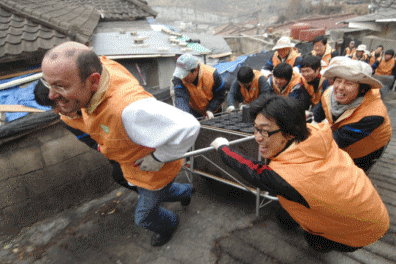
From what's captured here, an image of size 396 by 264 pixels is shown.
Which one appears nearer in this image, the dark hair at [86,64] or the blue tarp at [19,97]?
the dark hair at [86,64]

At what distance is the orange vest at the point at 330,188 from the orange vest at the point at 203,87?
2.19 m

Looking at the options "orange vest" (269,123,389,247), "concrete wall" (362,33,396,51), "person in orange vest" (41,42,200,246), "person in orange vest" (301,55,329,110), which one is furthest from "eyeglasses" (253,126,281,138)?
"concrete wall" (362,33,396,51)

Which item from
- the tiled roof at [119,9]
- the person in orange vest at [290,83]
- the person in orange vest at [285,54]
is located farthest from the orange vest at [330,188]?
the tiled roof at [119,9]

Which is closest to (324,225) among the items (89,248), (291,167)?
(291,167)

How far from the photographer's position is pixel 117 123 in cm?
164

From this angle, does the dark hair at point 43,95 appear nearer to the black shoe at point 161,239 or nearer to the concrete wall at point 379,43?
the black shoe at point 161,239

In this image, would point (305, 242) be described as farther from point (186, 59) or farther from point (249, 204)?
→ point (186, 59)

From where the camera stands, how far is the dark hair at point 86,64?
1491 millimetres

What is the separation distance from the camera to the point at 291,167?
155cm

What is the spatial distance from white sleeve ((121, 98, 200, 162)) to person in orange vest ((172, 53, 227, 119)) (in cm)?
196

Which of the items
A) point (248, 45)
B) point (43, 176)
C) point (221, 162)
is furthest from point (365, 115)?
point (248, 45)

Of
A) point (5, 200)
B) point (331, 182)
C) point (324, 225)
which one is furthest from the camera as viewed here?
point (5, 200)

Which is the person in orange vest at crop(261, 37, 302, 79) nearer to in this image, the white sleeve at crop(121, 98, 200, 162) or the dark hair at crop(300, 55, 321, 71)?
the dark hair at crop(300, 55, 321, 71)

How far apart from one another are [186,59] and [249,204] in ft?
7.07
